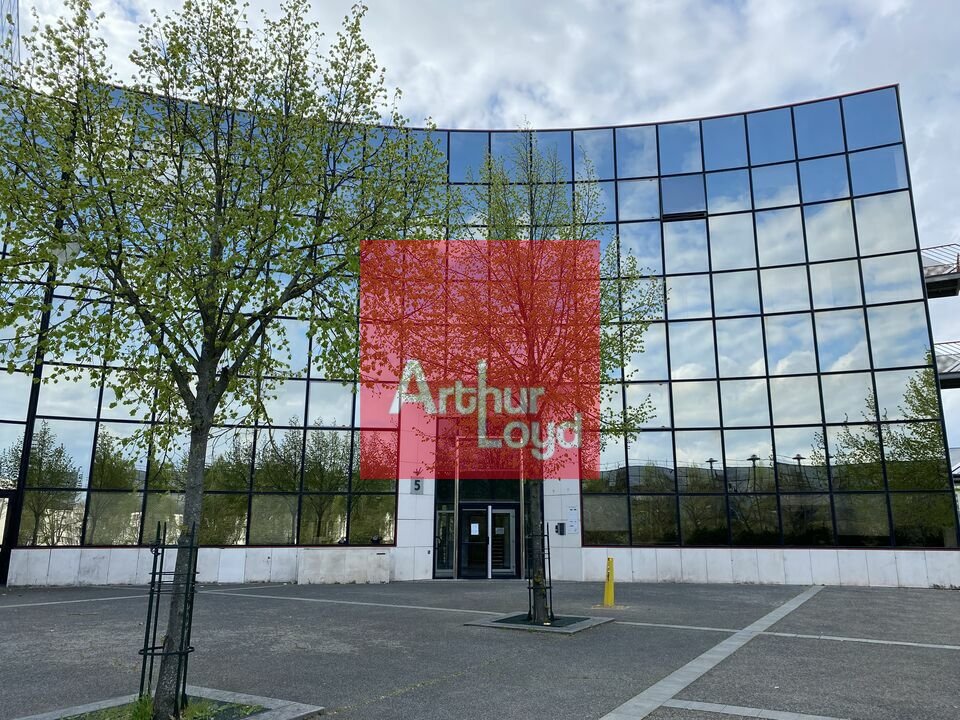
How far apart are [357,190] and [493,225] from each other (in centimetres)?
591

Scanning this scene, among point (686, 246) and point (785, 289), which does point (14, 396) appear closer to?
point (686, 246)

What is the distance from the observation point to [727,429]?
77.1ft

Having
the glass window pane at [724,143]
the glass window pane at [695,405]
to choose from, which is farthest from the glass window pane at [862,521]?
the glass window pane at [724,143]

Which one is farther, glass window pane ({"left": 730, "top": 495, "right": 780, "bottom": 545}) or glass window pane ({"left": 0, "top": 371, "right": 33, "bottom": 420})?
glass window pane ({"left": 730, "top": 495, "right": 780, "bottom": 545})

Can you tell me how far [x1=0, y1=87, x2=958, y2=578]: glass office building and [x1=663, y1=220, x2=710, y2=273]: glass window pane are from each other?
0.06 metres

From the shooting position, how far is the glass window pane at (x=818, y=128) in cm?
2461

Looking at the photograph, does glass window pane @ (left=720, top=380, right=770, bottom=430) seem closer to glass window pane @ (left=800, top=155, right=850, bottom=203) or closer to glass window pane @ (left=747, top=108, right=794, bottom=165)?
glass window pane @ (left=800, top=155, right=850, bottom=203)

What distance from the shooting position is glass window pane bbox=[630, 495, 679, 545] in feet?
75.6

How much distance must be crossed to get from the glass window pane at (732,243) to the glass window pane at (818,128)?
10.7ft

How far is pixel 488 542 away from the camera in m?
23.7

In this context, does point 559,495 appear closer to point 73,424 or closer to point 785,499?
point 785,499

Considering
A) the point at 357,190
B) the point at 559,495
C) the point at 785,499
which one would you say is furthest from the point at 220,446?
the point at 785,499

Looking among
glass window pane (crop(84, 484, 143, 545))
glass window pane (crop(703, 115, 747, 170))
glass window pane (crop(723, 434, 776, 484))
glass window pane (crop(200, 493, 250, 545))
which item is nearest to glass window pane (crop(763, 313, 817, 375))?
glass window pane (crop(723, 434, 776, 484))

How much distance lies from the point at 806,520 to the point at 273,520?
17245 mm
